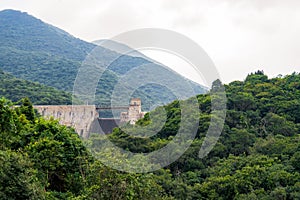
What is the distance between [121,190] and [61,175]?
10.6 feet

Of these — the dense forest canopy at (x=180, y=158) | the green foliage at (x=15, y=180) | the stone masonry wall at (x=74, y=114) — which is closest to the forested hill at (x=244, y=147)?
the dense forest canopy at (x=180, y=158)

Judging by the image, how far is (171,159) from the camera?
21328mm

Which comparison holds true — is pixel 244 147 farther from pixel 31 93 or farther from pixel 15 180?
pixel 31 93

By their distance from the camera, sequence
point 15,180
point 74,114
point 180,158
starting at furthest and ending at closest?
1. point 74,114
2. point 180,158
3. point 15,180

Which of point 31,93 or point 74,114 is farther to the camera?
point 31,93

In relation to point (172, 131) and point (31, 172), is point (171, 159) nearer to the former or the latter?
point (172, 131)

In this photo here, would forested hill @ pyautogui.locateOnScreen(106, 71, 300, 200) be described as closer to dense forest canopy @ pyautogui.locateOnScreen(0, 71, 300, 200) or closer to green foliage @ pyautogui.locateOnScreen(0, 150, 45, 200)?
dense forest canopy @ pyautogui.locateOnScreen(0, 71, 300, 200)

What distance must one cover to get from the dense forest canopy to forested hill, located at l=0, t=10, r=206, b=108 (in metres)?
3.74

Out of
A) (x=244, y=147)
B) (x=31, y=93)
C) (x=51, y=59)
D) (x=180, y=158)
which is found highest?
(x=51, y=59)

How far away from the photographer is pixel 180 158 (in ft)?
71.7

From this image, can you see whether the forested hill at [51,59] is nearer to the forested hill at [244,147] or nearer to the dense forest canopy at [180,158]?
the forested hill at [244,147]

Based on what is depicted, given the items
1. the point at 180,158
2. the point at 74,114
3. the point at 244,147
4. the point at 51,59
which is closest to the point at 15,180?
the point at 180,158

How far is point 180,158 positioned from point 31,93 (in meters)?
22.3

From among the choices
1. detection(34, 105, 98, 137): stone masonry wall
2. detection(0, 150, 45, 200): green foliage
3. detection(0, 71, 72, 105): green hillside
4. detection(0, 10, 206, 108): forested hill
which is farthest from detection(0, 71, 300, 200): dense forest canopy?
detection(0, 71, 72, 105): green hillside
